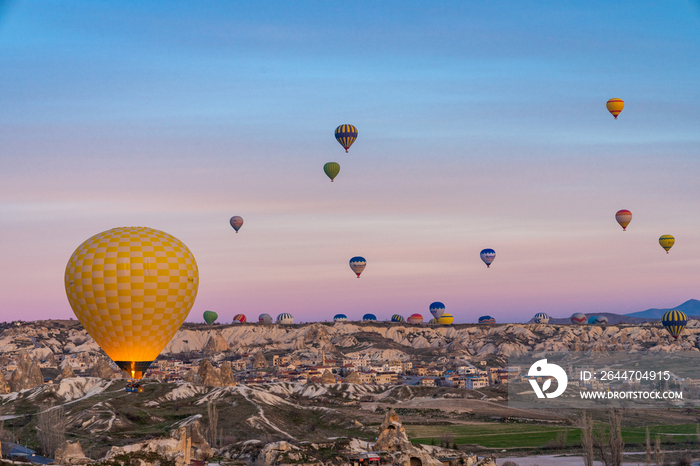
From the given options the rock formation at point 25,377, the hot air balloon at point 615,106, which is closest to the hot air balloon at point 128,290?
the hot air balloon at point 615,106

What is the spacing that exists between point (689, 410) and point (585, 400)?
25.2 meters

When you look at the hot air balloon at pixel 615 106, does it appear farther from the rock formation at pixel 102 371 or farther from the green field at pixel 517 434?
the rock formation at pixel 102 371

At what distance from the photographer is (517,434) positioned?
12006 centimetres

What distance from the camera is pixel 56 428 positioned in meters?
106

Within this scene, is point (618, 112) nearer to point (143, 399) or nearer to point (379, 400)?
point (379, 400)

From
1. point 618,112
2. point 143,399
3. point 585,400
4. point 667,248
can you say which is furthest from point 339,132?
point 667,248

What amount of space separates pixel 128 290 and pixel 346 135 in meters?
73.4

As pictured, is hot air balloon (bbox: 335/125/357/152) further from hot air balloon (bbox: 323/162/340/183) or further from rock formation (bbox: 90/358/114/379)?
rock formation (bbox: 90/358/114/379)

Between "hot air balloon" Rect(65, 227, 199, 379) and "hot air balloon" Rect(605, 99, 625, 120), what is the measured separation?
309 feet

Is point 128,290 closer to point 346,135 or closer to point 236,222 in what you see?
point 346,135

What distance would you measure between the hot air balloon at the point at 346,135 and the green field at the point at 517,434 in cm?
4754

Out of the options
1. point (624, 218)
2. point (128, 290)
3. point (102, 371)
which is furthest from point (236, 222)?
point (128, 290)

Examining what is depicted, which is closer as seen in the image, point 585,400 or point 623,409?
point 623,409

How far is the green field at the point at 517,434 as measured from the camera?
110188 mm
